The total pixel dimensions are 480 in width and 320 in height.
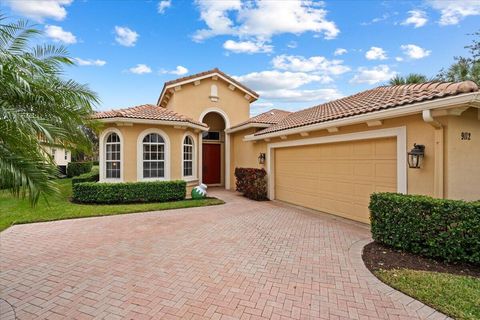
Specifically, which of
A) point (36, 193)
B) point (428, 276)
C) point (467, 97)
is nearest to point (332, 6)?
point (467, 97)

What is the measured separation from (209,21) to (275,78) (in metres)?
18.1

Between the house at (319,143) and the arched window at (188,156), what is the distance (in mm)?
58

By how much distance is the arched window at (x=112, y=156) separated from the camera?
12602mm

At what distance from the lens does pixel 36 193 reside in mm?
3119

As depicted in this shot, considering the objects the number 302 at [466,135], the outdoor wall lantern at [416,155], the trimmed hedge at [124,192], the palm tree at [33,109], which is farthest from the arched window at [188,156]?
the number 302 at [466,135]

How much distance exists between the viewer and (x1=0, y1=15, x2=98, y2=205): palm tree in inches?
122

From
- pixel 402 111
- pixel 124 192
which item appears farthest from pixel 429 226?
pixel 124 192

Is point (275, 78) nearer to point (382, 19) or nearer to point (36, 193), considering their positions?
point (382, 19)

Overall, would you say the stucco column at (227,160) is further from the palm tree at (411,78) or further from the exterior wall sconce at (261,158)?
the palm tree at (411,78)

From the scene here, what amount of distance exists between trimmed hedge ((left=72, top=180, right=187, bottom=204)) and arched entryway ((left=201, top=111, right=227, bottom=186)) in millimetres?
6488

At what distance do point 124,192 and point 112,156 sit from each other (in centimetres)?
220

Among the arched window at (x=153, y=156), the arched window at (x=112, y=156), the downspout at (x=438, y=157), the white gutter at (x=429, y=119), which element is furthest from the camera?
the arched window at (x=153, y=156)

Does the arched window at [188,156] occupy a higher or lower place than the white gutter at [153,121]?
lower

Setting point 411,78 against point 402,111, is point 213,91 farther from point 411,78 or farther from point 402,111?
point 402,111
